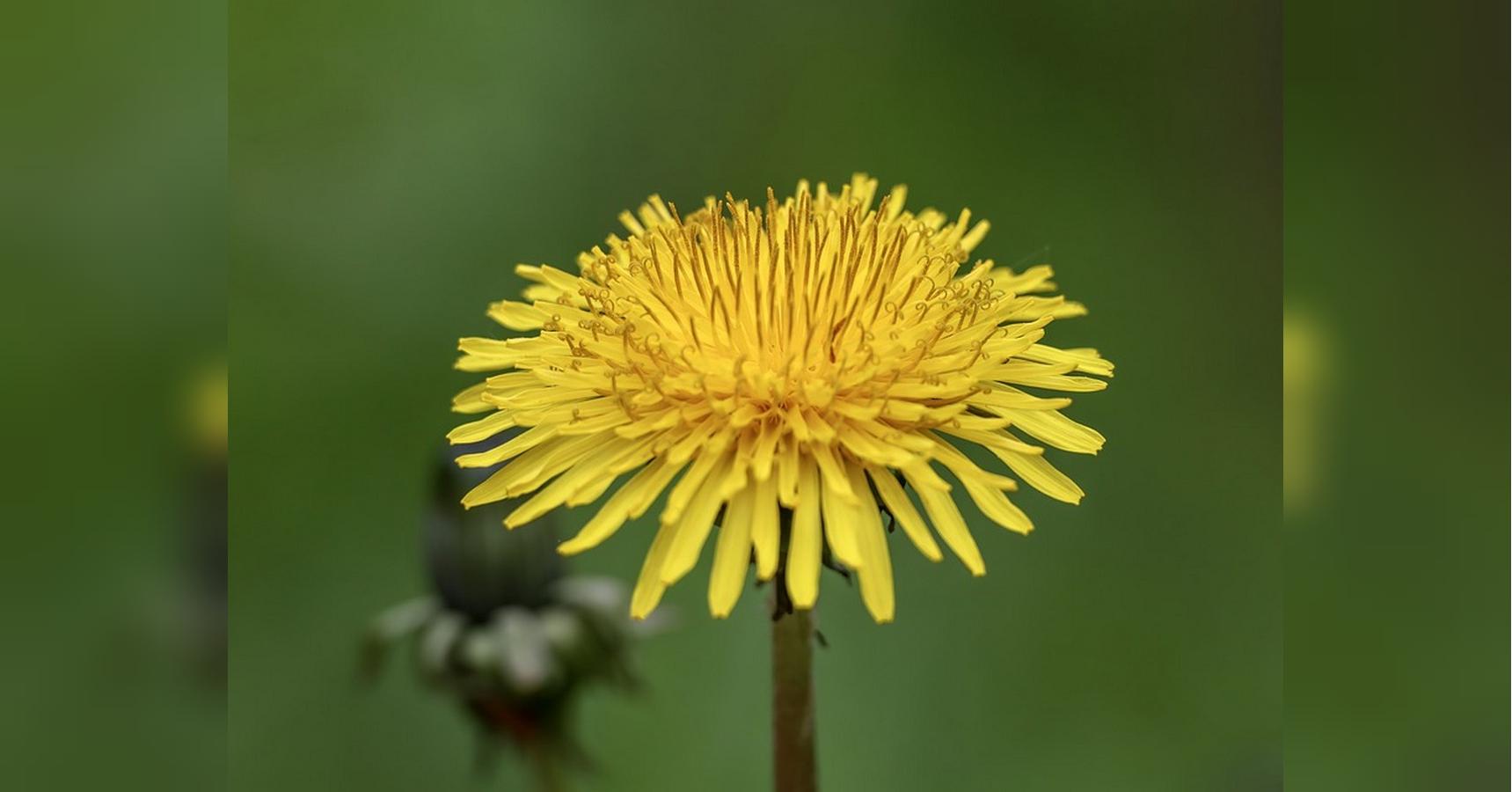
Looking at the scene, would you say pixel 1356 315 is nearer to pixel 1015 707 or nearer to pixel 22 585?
pixel 1015 707

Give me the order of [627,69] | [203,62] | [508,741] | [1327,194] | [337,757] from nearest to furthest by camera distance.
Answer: [203,62] → [1327,194] → [508,741] → [337,757] → [627,69]

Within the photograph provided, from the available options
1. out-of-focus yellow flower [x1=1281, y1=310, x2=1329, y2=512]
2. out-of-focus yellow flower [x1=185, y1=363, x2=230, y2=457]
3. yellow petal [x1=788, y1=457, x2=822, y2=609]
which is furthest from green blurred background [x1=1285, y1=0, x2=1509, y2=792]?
out-of-focus yellow flower [x1=185, y1=363, x2=230, y2=457]

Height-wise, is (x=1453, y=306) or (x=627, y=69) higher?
(x=627, y=69)

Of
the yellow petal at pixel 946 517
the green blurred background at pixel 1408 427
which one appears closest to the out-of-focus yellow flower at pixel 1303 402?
the green blurred background at pixel 1408 427

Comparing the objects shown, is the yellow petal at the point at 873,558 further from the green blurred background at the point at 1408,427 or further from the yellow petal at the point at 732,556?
the green blurred background at the point at 1408,427

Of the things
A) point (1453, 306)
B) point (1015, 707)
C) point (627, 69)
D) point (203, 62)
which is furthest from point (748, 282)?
point (627, 69)

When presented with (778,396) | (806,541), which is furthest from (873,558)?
(778,396)

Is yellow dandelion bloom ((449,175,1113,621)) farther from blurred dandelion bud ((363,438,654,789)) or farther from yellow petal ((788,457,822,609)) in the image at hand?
blurred dandelion bud ((363,438,654,789))
